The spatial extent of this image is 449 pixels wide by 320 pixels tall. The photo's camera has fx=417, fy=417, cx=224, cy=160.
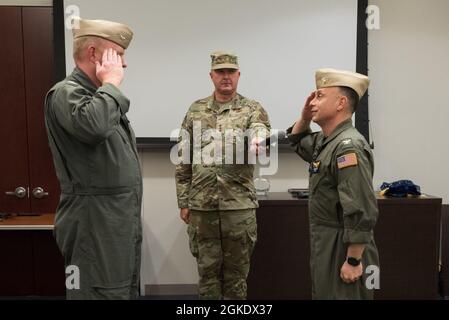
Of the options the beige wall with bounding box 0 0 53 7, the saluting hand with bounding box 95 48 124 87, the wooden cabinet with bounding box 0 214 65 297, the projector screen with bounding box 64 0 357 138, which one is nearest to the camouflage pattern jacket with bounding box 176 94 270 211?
the projector screen with bounding box 64 0 357 138

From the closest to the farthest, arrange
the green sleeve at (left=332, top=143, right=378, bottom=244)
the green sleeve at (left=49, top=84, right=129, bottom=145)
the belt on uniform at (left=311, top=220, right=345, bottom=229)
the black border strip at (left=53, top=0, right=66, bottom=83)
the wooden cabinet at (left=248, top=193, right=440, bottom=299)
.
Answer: the green sleeve at (left=49, top=84, right=129, bottom=145) → the green sleeve at (left=332, top=143, right=378, bottom=244) → the belt on uniform at (left=311, top=220, right=345, bottom=229) → the wooden cabinet at (left=248, top=193, right=440, bottom=299) → the black border strip at (left=53, top=0, right=66, bottom=83)

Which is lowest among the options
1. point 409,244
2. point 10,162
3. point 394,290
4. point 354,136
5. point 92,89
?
point 394,290

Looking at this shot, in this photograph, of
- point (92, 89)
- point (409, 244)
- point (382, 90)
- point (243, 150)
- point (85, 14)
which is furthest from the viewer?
point (382, 90)

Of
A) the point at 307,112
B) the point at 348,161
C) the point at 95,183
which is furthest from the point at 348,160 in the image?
the point at 95,183

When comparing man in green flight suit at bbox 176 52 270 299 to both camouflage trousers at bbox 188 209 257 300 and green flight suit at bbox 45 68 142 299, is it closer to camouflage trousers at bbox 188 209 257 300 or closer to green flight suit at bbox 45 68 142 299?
camouflage trousers at bbox 188 209 257 300

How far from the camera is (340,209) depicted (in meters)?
1.67

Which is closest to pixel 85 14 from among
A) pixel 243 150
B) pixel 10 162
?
pixel 10 162

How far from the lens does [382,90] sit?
319cm

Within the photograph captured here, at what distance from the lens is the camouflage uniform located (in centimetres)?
242

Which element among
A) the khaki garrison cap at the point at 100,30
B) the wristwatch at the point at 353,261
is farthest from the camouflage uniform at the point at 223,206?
the khaki garrison cap at the point at 100,30

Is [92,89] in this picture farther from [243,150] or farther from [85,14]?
[85,14]

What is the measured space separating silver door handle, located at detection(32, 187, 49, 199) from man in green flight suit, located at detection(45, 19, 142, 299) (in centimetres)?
178
